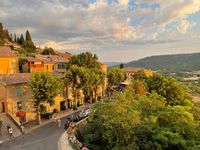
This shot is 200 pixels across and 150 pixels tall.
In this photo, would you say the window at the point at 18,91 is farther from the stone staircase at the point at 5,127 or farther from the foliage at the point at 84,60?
the foliage at the point at 84,60

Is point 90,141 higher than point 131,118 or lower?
lower

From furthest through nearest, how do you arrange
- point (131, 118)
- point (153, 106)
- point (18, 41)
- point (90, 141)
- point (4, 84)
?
point (18, 41) → point (4, 84) → point (153, 106) → point (90, 141) → point (131, 118)

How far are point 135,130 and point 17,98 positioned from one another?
25.2 m

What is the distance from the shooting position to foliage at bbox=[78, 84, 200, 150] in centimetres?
3098

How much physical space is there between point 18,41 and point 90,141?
103m

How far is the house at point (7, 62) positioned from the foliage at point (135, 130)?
3502 cm

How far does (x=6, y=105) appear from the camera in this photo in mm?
47969

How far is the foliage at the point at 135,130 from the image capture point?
31.0m

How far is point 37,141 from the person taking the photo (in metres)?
35.1

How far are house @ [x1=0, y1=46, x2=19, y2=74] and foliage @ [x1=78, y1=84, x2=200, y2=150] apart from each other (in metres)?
35.0

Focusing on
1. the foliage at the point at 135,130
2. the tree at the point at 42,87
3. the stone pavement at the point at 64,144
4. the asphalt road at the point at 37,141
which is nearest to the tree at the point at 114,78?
the tree at the point at 42,87

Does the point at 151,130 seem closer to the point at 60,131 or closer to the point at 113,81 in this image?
the point at 60,131

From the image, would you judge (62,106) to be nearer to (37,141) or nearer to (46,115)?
(46,115)

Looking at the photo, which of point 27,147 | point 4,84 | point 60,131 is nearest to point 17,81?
point 4,84
